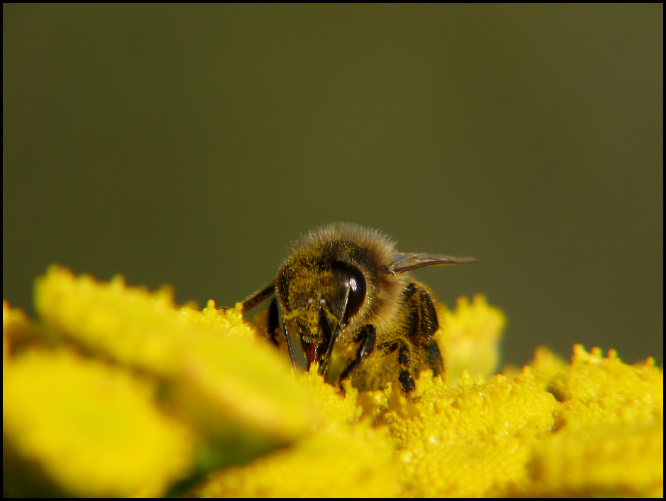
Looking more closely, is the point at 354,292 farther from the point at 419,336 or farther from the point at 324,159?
the point at 324,159

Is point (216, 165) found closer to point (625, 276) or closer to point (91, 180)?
point (91, 180)

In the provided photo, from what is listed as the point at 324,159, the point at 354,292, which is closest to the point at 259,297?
the point at 354,292

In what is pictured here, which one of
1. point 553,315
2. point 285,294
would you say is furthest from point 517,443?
point 553,315

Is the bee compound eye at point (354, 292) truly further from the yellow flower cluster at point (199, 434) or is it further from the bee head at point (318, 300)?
the yellow flower cluster at point (199, 434)

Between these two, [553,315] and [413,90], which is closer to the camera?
[553,315]

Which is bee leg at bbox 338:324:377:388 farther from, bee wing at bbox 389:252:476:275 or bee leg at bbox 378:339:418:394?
bee wing at bbox 389:252:476:275

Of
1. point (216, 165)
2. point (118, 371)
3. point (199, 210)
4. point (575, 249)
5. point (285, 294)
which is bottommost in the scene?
point (118, 371)

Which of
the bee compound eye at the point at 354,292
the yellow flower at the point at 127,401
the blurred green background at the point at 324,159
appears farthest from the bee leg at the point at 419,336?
the blurred green background at the point at 324,159
